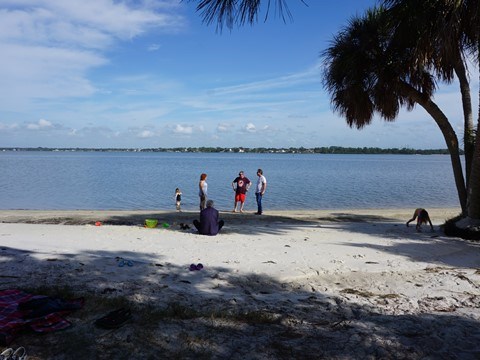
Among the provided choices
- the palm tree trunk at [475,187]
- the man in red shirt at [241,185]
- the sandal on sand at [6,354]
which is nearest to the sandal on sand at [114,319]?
the sandal on sand at [6,354]

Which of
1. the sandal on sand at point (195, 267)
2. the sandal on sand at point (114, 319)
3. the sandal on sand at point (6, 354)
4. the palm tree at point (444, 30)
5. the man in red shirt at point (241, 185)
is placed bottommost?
the sandal on sand at point (195, 267)

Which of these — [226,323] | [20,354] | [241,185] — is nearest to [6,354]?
[20,354]

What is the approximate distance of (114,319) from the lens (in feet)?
13.7

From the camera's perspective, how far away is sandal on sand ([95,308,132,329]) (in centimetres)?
406

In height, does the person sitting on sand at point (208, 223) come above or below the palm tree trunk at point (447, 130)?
below

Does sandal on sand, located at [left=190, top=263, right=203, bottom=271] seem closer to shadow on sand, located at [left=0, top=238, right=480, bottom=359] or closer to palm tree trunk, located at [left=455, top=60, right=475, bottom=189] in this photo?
shadow on sand, located at [left=0, top=238, right=480, bottom=359]

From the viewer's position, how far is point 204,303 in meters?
4.98

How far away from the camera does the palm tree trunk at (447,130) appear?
11.2 metres

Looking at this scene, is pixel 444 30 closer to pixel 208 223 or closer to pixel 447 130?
pixel 447 130

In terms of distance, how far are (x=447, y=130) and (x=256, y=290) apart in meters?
8.10

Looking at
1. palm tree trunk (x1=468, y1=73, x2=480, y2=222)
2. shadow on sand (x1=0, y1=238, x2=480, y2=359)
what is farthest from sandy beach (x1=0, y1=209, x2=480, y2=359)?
palm tree trunk (x1=468, y1=73, x2=480, y2=222)

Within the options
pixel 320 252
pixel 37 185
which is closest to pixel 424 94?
pixel 320 252

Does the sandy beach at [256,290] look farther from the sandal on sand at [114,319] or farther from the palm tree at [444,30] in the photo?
the palm tree at [444,30]

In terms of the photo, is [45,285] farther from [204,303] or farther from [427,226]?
[427,226]
